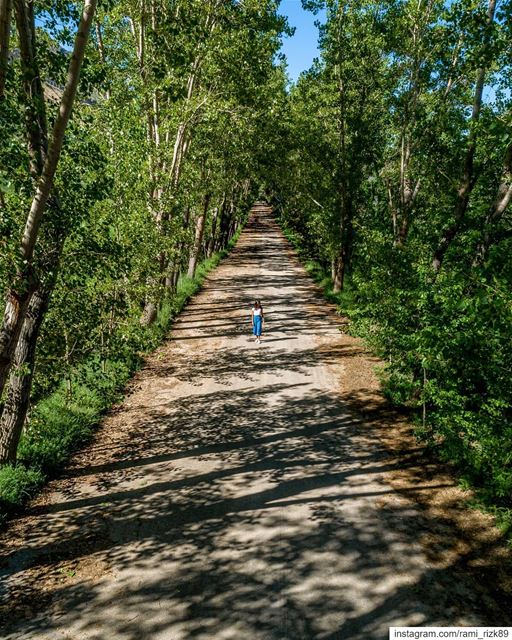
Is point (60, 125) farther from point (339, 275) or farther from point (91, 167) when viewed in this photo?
point (339, 275)

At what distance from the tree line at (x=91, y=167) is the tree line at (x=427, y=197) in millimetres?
4943

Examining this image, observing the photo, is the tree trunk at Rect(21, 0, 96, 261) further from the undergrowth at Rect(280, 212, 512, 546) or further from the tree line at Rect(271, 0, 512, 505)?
the undergrowth at Rect(280, 212, 512, 546)

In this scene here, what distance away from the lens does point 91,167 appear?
8.25 m

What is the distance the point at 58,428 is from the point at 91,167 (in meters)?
6.49

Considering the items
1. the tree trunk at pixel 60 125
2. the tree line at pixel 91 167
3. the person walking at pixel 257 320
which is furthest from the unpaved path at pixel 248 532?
the tree trunk at pixel 60 125

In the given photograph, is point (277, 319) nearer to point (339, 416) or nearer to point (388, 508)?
point (339, 416)

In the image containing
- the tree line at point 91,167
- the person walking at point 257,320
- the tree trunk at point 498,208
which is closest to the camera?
the tree line at point 91,167

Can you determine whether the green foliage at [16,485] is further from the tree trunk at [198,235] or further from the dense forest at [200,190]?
the tree trunk at [198,235]

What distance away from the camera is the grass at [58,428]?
30.0 feet

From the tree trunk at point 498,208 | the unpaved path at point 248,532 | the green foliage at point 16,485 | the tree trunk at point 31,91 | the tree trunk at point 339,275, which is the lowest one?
the unpaved path at point 248,532

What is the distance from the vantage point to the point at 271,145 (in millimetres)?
29391

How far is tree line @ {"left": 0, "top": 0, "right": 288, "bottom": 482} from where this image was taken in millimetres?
6262

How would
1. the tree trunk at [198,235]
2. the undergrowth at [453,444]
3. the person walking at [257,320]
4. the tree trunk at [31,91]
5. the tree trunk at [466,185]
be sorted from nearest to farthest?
the tree trunk at [31,91], the undergrowth at [453,444], the tree trunk at [466,185], the person walking at [257,320], the tree trunk at [198,235]

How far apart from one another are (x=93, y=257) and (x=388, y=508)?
750cm
